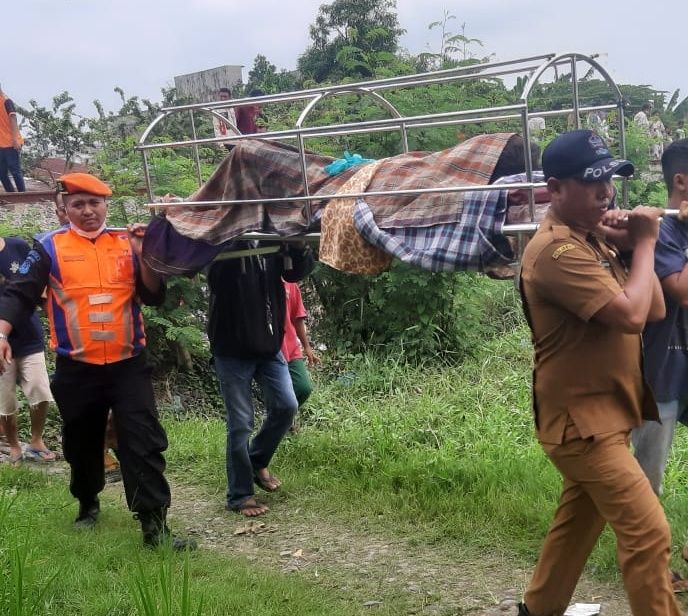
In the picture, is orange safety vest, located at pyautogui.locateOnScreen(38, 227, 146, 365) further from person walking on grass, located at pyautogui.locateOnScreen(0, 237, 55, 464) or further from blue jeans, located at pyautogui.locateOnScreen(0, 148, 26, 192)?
blue jeans, located at pyautogui.locateOnScreen(0, 148, 26, 192)

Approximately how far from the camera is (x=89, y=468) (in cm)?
482

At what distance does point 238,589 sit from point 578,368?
6.76 feet

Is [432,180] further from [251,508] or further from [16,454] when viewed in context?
[16,454]

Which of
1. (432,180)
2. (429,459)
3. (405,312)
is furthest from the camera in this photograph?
(405,312)

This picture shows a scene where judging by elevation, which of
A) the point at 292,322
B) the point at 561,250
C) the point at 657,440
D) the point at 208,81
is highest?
the point at 208,81

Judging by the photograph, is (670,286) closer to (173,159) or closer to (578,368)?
(578,368)

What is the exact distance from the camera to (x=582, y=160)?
2.79m

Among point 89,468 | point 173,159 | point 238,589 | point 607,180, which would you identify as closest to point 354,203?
point 607,180

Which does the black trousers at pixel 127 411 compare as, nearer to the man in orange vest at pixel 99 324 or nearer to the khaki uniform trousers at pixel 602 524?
the man in orange vest at pixel 99 324

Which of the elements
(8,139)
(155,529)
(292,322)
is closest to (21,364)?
(292,322)

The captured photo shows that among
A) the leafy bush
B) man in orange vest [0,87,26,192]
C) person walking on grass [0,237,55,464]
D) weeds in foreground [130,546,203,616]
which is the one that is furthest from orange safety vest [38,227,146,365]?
man in orange vest [0,87,26,192]

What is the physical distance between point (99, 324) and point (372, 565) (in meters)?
1.94

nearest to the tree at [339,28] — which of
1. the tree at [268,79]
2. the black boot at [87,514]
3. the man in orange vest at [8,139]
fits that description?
the tree at [268,79]

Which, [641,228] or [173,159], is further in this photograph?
[173,159]
